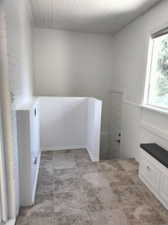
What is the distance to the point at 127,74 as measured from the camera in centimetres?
325

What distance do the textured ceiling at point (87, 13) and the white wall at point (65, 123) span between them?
A: 4.83ft

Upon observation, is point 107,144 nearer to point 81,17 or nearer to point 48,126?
point 48,126

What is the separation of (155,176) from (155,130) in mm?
645

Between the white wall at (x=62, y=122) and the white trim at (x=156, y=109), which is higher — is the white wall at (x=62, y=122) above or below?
below

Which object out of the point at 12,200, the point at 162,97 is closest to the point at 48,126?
the point at 12,200

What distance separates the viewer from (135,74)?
292cm

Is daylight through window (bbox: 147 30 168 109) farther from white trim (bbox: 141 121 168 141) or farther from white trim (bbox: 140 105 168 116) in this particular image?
white trim (bbox: 141 121 168 141)

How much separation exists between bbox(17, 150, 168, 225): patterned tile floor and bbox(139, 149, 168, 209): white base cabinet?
0.08 m

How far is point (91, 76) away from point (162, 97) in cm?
208

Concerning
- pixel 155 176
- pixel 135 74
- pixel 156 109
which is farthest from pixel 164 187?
pixel 135 74

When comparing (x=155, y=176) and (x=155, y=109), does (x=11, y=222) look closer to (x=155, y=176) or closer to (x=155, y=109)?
(x=155, y=176)

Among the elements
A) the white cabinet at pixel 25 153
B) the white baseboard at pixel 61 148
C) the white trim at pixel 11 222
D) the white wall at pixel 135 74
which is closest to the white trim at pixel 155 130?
the white wall at pixel 135 74

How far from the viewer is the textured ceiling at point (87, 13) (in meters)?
2.41

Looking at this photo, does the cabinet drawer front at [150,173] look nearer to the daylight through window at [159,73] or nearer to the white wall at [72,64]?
the daylight through window at [159,73]
